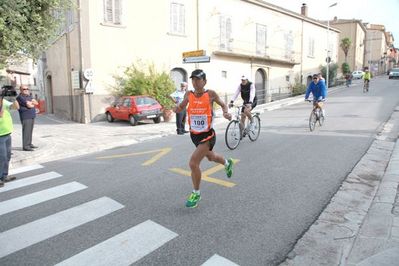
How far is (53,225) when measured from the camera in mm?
4121

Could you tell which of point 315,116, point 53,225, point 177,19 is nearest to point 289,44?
point 177,19

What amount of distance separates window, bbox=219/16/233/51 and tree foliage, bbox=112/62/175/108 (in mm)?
7215

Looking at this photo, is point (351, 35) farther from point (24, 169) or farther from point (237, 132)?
point (24, 169)

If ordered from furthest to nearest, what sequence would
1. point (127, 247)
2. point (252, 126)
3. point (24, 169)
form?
point (252, 126)
point (24, 169)
point (127, 247)

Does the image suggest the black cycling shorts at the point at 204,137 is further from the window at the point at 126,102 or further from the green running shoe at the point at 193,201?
the window at the point at 126,102

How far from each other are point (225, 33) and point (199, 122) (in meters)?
19.8

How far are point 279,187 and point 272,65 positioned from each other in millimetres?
24596

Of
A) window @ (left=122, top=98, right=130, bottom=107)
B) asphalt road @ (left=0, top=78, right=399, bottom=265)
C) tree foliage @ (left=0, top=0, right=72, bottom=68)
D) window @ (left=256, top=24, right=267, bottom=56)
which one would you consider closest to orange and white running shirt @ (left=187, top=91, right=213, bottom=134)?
asphalt road @ (left=0, top=78, right=399, bottom=265)

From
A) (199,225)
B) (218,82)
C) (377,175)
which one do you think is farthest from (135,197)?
(218,82)

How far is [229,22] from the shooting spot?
76.4ft

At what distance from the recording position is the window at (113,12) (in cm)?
1678

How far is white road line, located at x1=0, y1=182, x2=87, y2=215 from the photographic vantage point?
190 inches

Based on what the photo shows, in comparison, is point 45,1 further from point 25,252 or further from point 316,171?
point 316,171

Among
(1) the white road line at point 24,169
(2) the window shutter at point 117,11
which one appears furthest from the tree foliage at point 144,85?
(1) the white road line at point 24,169
